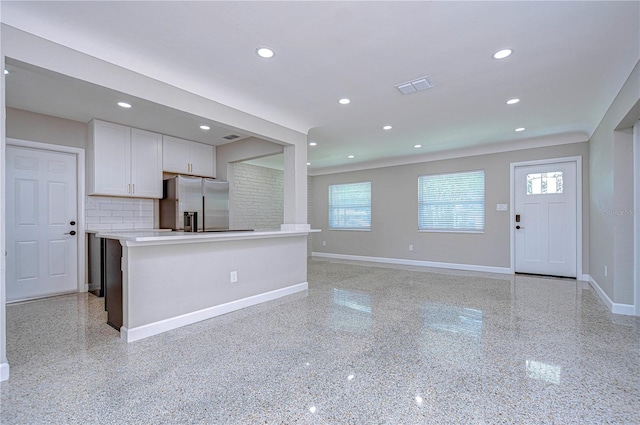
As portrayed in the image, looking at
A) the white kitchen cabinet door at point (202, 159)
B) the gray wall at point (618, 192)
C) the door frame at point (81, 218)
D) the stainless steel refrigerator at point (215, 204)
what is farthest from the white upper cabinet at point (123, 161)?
the gray wall at point (618, 192)

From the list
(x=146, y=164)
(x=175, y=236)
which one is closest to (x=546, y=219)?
(x=175, y=236)

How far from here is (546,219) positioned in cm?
518

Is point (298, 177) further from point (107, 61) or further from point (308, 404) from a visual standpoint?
point (308, 404)

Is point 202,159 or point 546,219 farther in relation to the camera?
point 202,159

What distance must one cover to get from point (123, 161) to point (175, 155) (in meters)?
0.77

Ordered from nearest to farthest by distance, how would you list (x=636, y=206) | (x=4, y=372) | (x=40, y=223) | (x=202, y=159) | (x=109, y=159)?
(x=4, y=372) → (x=636, y=206) → (x=40, y=223) → (x=109, y=159) → (x=202, y=159)

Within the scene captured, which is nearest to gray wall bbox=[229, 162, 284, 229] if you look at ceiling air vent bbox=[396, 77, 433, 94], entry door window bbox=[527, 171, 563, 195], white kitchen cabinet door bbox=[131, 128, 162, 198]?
white kitchen cabinet door bbox=[131, 128, 162, 198]

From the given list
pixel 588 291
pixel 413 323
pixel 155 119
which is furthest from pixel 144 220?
pixel 588 291

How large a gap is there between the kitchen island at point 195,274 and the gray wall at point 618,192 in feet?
11.8

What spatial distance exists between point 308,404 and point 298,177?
9.81ft

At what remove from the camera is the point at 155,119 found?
404 centimetres

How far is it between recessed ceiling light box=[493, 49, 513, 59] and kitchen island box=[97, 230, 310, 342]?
2838mm

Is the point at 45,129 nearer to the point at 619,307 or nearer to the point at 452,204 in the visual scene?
the point at 452,204

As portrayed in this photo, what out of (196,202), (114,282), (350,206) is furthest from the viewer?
(350,206)
